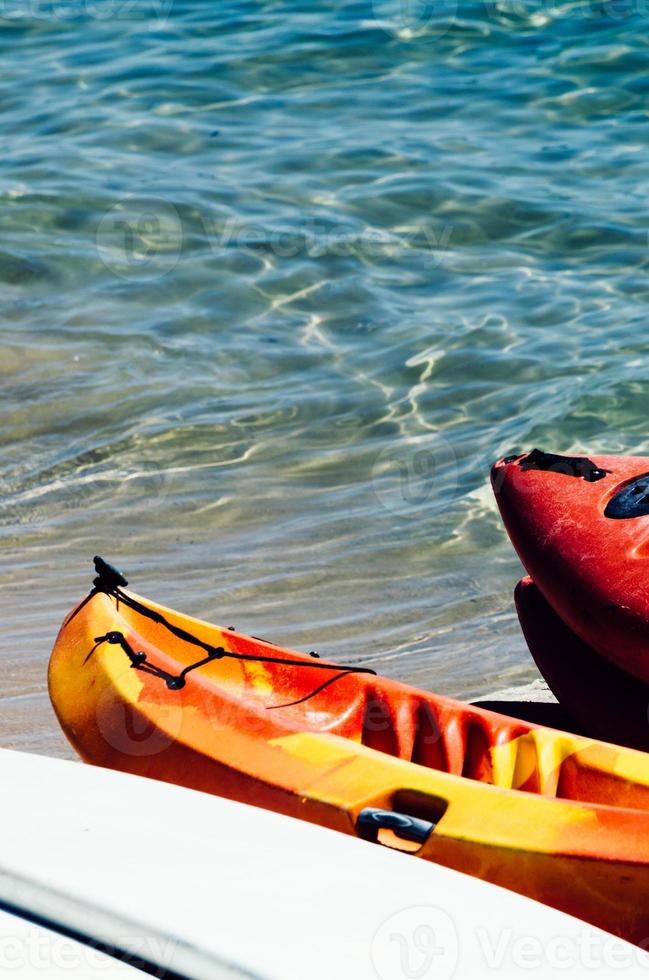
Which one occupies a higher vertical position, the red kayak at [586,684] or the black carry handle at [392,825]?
the black carry handle at [392,825]

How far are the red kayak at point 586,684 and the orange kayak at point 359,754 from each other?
37 cm

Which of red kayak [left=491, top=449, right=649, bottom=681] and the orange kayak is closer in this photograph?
the orange kayak

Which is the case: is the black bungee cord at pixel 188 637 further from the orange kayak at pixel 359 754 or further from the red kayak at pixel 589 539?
the red kayak at pixel 589 539

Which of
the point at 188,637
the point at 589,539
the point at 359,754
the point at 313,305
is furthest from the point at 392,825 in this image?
the point at 313,305

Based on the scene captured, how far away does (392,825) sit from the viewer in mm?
2506

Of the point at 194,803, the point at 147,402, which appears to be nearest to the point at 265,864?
the point at 194,803

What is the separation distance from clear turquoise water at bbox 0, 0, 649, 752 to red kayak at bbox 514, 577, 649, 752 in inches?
20.7

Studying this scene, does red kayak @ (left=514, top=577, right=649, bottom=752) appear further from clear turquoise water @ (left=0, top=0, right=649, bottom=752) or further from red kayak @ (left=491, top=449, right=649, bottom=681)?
clear turquoise water @ (left=0, top=0, right=649, bottom=752)

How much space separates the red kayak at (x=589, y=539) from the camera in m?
3.10

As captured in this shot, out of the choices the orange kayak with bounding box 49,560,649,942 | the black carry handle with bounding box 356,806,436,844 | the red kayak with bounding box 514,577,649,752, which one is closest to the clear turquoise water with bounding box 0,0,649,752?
the red kayak with bounding box 514,577,649,752

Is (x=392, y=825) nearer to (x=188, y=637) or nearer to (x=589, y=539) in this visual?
(x=188, y=637)

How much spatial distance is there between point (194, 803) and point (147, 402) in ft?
15.2

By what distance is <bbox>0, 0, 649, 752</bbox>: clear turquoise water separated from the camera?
4.95 metres

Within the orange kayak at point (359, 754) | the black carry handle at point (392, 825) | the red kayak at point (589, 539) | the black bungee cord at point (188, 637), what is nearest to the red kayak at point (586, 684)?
the red kayak at point (589, 539)
